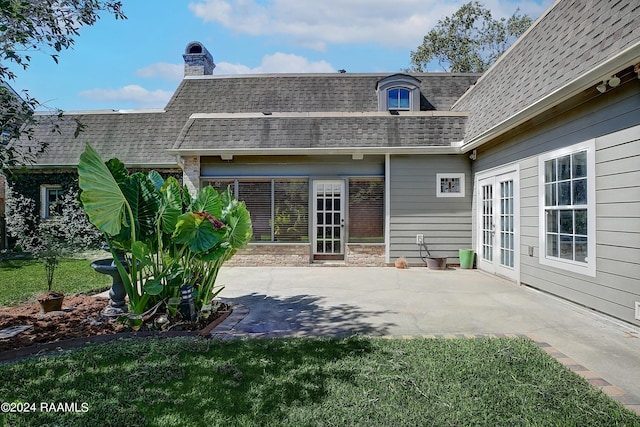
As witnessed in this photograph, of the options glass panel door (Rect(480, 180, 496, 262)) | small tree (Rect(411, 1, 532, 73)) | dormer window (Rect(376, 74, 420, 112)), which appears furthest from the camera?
small tree (Rect(411, 1, 532, 73))

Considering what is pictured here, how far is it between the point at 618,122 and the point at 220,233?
475 centimetres

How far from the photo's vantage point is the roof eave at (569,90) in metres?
3.63

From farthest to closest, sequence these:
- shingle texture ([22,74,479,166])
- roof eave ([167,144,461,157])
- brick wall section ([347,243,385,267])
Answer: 1. shingle texture ([22,74,479,166])
2. brick wall section ([347,243,385,267])
3. roof eave ([167,144,461,157])

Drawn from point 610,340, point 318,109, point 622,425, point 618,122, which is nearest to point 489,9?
point 318,109

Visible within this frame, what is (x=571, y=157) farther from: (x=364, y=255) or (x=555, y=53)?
(x=364, y=255)

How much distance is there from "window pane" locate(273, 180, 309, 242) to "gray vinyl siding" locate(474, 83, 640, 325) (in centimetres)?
538

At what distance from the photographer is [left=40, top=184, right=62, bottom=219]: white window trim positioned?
1183 cm

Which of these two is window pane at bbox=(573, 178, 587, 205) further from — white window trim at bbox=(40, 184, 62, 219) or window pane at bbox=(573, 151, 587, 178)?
white window trim at bbox=(40, 184, 62, 219)

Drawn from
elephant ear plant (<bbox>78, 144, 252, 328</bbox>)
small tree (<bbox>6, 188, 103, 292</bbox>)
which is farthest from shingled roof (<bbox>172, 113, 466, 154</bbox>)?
small tree (<bbox>6, 188, 103, 292</bbox>)

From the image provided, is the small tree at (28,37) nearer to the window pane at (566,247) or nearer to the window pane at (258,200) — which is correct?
the window pane at (258,200)

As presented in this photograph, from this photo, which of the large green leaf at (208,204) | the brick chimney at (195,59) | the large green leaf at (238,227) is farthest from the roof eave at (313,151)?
the brick chimney at (195,59)

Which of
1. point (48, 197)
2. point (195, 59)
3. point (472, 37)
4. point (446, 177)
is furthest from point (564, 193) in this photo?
point (472, 37)

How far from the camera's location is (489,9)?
21578 mm

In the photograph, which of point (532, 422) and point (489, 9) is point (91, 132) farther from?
point (489, 9)
